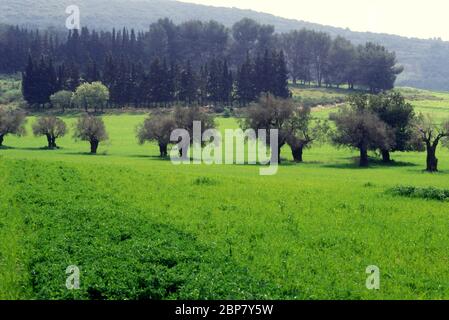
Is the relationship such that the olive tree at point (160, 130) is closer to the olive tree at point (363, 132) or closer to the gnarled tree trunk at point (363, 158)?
the olive tree at point (363, 132)

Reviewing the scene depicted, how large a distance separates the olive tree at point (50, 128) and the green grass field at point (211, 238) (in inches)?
2062

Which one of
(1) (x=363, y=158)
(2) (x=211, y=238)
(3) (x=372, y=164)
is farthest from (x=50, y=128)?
(2) (x=211, y=238)

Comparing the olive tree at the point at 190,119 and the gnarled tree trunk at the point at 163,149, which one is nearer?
the gnarled tree trunk at the point at 163,149

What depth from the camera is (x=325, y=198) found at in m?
35.4

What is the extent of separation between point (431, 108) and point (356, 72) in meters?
50.4

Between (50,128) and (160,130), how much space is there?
22.5 metres

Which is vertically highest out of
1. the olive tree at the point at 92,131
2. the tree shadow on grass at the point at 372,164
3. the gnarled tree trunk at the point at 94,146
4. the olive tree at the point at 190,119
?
the olive tree at the point at 190,119

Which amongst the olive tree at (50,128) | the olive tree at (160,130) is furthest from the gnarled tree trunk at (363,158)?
the olive tree at (50,128)

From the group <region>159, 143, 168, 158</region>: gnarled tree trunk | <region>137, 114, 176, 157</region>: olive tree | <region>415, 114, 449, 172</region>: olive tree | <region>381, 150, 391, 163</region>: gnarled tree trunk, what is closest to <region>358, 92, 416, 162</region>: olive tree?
<region>381, 150, 391, 163</region>: gnarled tree trunk

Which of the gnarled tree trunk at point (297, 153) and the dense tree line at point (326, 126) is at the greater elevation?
the dense tree line at point (326, 126)

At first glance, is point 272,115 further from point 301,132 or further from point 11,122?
point 11,122

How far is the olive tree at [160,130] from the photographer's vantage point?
83.2m

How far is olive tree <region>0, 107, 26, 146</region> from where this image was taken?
9375 centimetres

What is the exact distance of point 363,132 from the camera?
74.6 metres
